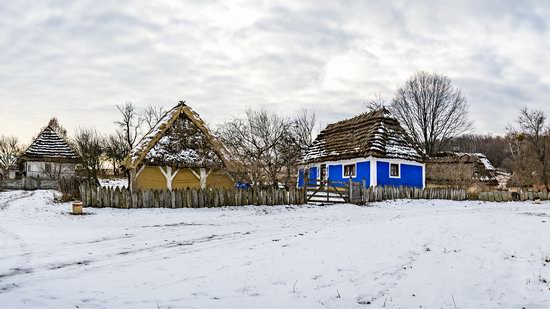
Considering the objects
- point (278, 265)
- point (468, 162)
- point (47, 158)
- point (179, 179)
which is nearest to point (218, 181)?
point (179, 179)

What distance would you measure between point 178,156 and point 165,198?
158 inches

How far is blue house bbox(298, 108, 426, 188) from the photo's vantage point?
85.8 feet

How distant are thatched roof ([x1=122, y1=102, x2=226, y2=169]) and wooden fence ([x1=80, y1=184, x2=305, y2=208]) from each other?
3.11m

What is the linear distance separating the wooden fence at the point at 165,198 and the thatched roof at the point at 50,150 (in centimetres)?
2365

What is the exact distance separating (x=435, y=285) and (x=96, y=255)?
647cm

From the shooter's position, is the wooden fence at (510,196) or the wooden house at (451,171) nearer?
the wooden fence at (510,196)

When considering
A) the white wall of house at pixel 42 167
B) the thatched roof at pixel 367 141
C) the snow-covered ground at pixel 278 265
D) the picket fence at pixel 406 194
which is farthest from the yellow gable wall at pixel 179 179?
the white wall of house at pixel 42 167

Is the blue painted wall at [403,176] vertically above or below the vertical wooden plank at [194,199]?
above

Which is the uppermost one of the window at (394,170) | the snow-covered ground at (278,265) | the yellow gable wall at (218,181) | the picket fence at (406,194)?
the window at (394,170)

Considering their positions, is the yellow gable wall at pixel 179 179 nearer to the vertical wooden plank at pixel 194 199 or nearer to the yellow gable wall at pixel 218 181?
the yellow gable wall at pixel 218 181

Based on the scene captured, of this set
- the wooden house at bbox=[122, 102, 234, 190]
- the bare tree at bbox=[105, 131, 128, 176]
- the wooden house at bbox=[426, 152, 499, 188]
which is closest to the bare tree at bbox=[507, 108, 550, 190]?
the wooden house at bbox=[426, 152, 499, 188]

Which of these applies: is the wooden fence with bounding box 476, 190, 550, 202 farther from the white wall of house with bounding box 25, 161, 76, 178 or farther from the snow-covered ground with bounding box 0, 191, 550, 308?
the white wall of house with bounding box 25, 161, 76, 178

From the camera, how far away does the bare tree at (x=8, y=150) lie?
59.8 m

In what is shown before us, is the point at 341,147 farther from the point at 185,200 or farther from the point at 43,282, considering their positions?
the point at 43,282
